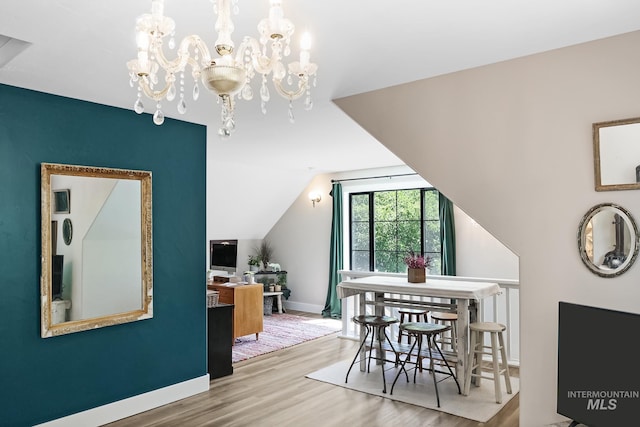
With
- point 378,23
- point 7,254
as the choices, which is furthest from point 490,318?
point 7,254

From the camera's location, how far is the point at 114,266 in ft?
12.2

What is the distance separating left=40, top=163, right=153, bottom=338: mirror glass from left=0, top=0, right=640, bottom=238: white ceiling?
645 millimetres

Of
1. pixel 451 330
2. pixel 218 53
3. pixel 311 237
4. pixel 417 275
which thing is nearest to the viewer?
pixel 218 53

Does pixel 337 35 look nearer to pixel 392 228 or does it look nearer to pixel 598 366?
pixel 598 366

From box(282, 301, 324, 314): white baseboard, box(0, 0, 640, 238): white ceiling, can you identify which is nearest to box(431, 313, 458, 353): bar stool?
box(0, 0, 640, 238): white ceiling

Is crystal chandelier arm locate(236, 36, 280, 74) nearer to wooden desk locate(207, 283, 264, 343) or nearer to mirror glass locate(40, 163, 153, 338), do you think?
mirror glass locate(40, 163, 153, 338)

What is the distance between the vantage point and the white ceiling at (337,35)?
6.97 ft

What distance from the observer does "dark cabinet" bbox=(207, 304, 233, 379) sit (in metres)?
4.66

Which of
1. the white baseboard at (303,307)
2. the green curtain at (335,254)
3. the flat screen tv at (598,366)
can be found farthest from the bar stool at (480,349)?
the white baseboard at (303,307)

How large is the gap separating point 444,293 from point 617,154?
2.04m

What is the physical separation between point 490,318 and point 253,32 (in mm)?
4564

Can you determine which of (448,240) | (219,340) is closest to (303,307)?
(448,240)

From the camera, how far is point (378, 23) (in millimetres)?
2291

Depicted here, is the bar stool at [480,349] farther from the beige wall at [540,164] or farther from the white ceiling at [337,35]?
the white ceiling at [337,35]
